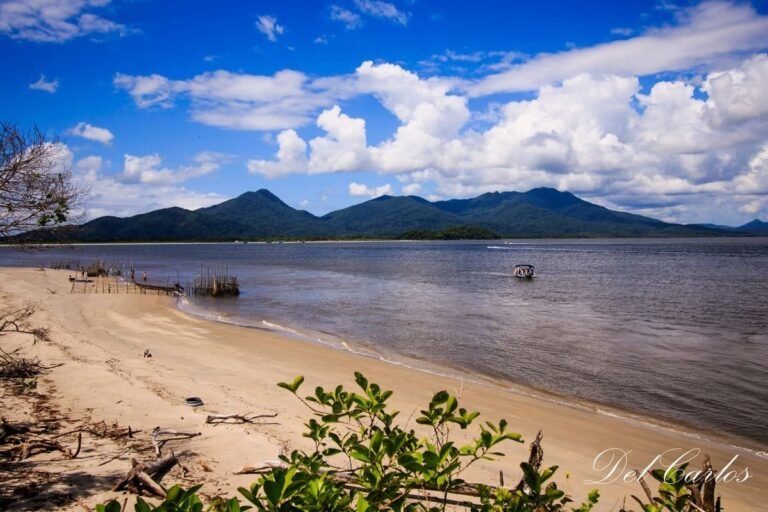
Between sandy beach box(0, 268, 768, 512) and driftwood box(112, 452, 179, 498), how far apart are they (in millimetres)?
128

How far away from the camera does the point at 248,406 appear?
9391 millimetres

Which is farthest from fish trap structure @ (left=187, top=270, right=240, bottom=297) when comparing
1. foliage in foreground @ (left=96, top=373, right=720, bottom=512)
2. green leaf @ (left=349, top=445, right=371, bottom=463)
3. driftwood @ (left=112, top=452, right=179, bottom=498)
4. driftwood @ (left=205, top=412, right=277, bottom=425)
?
green leaf @ (left=349, top=445, right=371, bottom=463)

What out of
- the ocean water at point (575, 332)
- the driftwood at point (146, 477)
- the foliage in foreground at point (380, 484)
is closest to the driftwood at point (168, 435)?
the driftwood at point (146, 477)

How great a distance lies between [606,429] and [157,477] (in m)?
8.87

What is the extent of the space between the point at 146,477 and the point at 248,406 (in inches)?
173

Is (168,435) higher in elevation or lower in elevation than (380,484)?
lower

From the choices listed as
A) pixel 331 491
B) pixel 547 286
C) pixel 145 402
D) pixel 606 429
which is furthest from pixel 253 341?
pixel 547 286

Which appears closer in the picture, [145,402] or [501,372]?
[145,402]

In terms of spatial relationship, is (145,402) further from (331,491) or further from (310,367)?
(331,491)

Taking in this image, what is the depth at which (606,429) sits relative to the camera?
10.1 meters

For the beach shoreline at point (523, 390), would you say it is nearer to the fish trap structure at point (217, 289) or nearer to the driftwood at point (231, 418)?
the driftwood at point (231, 418)

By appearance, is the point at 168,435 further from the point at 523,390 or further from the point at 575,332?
the point at 575,332

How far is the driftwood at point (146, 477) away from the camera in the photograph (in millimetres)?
4977
